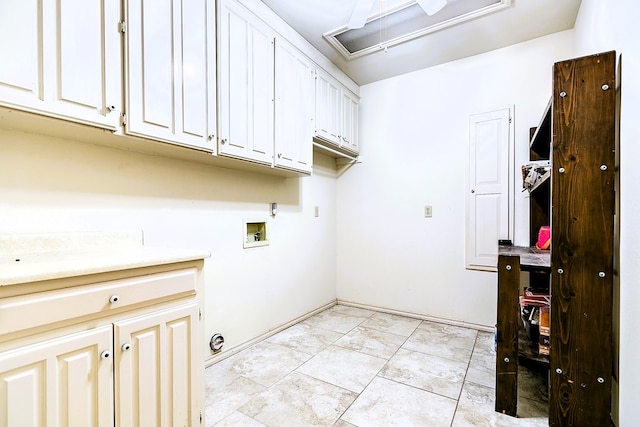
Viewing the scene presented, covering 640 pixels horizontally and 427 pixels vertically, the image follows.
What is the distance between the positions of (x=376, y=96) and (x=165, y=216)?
102 inches

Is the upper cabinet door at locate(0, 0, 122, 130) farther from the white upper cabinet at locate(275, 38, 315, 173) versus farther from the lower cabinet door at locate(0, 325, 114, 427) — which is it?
the white upper cabinet at locate(275, 38, 315, 173)

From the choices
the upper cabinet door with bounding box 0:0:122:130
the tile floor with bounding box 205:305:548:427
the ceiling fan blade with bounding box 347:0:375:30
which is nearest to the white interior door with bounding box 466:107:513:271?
the tile floor with bounding box 205:305:548:427

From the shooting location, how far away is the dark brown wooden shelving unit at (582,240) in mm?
1360

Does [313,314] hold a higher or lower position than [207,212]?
lower

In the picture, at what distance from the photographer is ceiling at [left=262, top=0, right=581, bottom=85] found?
7.00 ft

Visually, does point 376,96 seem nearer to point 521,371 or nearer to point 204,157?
point 204,157

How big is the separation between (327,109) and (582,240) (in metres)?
2.20

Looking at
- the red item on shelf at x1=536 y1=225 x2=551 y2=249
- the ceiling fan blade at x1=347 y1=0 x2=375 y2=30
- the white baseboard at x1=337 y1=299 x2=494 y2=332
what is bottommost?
the white baseboard at x1=337 y1=299 x2=494 y2=332

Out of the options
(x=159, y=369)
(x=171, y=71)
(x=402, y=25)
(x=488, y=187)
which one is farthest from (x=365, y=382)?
A: (x=402, y=25)

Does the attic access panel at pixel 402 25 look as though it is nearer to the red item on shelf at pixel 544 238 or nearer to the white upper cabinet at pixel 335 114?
the white upper cabinet at pixel 335 114

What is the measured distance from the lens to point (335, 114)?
2982mm

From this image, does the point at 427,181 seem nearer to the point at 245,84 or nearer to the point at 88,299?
the point at 245,84

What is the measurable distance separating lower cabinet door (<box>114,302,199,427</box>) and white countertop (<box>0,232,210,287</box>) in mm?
223

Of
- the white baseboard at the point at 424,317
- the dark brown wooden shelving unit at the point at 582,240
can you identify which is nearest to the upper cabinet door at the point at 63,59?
the dark brown wooden shelving unit at the point at 582,240
